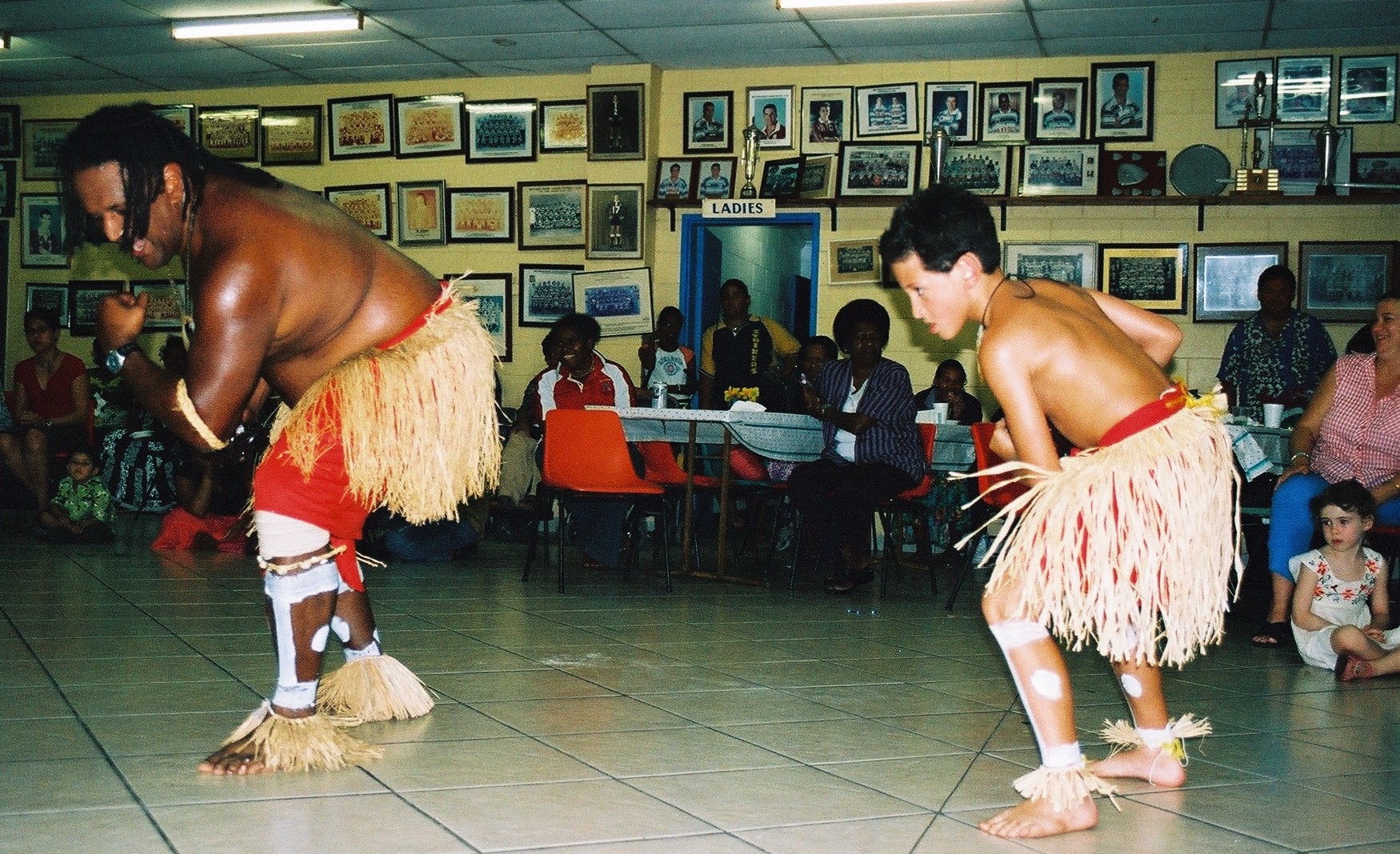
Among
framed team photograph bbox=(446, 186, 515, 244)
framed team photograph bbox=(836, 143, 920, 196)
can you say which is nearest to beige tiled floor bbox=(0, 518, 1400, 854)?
framed team photograph bbox=(836, 143, 920, 196)

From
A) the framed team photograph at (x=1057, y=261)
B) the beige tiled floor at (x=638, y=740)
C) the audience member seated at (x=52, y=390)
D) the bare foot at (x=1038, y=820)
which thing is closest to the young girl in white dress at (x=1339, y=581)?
the beige tiled floor at (x=638, y=740)

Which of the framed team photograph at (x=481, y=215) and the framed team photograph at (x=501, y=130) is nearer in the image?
the framed team photograph at (x=501, y=130)

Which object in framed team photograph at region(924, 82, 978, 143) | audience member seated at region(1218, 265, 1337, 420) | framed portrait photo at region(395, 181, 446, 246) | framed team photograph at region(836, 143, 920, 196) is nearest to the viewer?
audience member seated at region(1218, 265, 1337, 420)

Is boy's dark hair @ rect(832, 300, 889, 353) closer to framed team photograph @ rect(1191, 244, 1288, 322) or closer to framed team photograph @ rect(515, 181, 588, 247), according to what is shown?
framed team photograph @ rect(1191, 244, 1288, 322)

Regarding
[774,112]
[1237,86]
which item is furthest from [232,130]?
[1237,86]

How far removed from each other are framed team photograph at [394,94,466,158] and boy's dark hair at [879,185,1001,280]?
7.83 meters

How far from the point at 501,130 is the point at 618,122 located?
102 centimetres

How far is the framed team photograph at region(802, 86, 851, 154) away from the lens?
9.05m

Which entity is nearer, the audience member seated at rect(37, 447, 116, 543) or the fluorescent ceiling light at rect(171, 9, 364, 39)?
the audience member seated at rect(37, 447, 116, 543)

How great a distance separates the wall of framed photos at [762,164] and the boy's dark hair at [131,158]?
6529 millimetres

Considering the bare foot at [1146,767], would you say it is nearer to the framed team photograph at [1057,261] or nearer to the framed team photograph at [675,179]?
the framed team photograph at [1057,261]

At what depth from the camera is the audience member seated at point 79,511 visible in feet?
23.5

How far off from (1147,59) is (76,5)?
678cm

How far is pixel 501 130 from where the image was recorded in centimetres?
976
